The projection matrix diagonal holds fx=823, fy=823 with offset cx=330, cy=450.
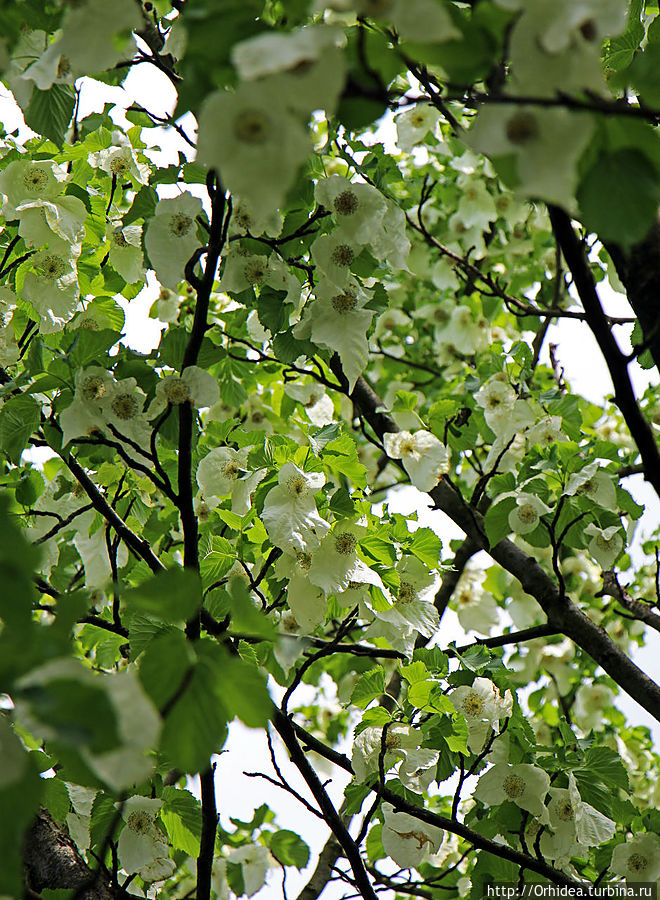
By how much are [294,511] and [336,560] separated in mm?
144

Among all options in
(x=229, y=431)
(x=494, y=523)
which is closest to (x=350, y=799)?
(x=494, y=523)

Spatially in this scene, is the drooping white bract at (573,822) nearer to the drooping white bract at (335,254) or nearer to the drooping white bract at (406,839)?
the drooping white bract at (406,839)

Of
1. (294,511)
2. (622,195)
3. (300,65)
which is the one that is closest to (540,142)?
(622,195)

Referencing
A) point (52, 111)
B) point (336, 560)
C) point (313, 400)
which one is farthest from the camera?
point (313, 400)

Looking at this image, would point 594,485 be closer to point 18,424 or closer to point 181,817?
point 181,817

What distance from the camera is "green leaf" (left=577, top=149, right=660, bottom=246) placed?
764 millimetres

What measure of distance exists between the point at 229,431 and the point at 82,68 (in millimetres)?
1456

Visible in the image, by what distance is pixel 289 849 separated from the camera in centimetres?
242

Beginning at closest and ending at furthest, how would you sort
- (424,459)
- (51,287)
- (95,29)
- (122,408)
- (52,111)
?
(95,29) → (52,111) → (122,408) → (51,287) → (424,459)

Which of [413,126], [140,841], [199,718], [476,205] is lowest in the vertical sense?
[199,718]

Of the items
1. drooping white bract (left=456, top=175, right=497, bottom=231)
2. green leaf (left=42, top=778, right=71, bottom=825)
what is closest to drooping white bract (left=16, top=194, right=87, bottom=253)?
green leaf (left=42, top=778, right=71, bottom=825)

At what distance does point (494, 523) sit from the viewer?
2.13 meters

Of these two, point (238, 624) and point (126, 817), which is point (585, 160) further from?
point (126, 817)

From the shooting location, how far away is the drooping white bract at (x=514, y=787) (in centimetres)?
186
